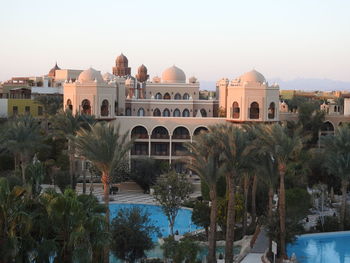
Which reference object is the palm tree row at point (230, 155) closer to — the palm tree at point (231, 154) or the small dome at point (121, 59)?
the palm tree at point (231, 154)

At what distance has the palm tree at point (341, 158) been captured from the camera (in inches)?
1038

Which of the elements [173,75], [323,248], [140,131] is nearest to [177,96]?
[173,75]

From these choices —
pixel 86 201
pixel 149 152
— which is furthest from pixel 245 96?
pixel 86 201

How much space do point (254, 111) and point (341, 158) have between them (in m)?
14.1

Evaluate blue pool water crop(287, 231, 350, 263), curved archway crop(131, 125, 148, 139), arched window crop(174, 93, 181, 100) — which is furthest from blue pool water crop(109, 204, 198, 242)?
arched window crop(174, 93, 181, 100)

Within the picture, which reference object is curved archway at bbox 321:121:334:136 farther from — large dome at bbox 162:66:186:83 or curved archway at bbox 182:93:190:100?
large dome at bbox 162:66:186:83

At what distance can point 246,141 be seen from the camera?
19547 millimetres

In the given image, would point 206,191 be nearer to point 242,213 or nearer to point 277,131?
point 242,213

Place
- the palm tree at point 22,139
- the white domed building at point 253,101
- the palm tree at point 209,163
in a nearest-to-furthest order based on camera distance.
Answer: the palm tree at point 209,163
the palm tree at point 22,139
the white domed building at point 253,101

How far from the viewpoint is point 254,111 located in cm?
4003

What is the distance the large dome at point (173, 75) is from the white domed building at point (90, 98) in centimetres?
1000

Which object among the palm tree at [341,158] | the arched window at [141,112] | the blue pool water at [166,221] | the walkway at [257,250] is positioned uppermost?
the arched window at [141,112]

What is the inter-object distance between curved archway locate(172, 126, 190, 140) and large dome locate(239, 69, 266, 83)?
18.9ft

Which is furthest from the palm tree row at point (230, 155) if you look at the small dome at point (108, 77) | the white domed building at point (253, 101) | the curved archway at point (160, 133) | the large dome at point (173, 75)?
the large dome at point (173, 75)
